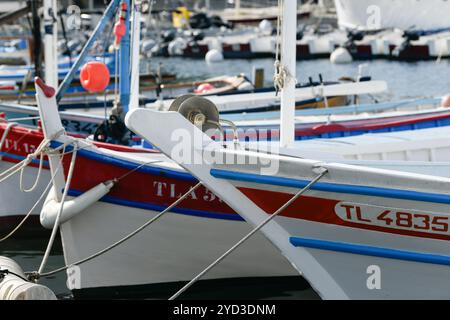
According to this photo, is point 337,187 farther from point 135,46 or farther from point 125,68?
point 125,68

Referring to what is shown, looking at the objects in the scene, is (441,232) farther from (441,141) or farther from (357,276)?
(441,141)

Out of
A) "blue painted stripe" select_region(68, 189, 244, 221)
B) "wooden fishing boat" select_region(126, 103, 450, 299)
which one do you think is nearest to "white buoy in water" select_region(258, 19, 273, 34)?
"blue painted stripe" select_region(68, 189, 244, 221)

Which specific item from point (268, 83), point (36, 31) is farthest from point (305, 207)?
point (268, 83)

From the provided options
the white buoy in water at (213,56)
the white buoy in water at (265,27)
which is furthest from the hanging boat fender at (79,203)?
the white buoy in water at (265,27)

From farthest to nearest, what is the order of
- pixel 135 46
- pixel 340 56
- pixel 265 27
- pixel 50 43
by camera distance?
pixel 265 27, pixel 340 56, pixel 50 43, pixel 135 46

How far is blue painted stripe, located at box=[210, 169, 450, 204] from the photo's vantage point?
7.44 m

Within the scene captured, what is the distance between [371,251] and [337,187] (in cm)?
67

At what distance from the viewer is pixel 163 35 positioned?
65.4 m

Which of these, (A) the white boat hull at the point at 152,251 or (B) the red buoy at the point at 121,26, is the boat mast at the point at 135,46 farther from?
(A) the white boat hull at the point at 152,251

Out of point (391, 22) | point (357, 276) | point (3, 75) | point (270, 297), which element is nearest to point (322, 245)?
point (357, 276)

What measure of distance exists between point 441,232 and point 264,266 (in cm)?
299

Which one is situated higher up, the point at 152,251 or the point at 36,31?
the point at 36,31

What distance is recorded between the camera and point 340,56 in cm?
5069

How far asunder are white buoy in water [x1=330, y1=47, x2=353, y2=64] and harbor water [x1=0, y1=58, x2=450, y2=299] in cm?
46
